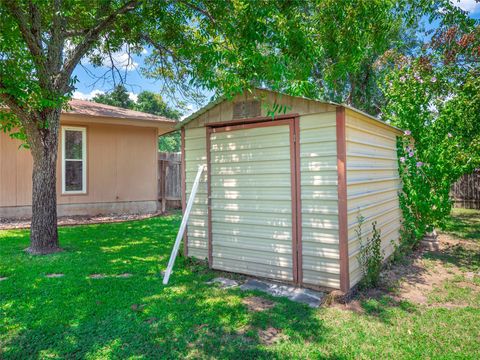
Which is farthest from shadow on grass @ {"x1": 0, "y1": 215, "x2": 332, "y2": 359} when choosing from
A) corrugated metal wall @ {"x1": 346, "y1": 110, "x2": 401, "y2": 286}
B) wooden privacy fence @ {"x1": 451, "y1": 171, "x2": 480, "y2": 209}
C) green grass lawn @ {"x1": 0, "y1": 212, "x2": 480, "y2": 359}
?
wooden privacy fence @ {"x1": 451, "y1": 171, "x2": 480, "y2": 209}

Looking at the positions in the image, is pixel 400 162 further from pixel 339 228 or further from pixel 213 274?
pixel 213 274

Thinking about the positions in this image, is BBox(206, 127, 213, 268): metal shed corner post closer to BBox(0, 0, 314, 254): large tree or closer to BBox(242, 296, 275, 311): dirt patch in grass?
BBox(0, 0, 314, 254): large tree

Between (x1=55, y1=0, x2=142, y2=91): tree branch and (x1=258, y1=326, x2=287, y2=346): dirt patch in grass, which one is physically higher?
(x1=55, y1=0, x2=142, y2=91): tree branch

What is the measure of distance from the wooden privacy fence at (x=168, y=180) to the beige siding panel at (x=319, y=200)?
785cm

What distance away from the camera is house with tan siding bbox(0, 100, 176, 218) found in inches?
328

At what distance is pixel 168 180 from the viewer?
11.2 meters

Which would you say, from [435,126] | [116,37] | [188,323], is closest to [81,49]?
[116,37]

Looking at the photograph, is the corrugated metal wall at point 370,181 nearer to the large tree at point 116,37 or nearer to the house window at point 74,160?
the large tree at point 116,37

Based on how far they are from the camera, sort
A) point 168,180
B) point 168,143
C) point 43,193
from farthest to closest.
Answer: point 168,143, point 168,180, point 43,193

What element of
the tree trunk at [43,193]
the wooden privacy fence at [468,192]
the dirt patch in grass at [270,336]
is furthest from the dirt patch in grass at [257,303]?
the wooden privacy fence at [468,192]

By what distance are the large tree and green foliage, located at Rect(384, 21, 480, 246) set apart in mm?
2190

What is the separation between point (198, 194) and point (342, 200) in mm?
2146

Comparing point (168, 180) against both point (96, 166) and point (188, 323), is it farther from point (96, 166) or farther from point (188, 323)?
point (188, 323)

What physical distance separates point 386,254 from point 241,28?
12.9 feet
